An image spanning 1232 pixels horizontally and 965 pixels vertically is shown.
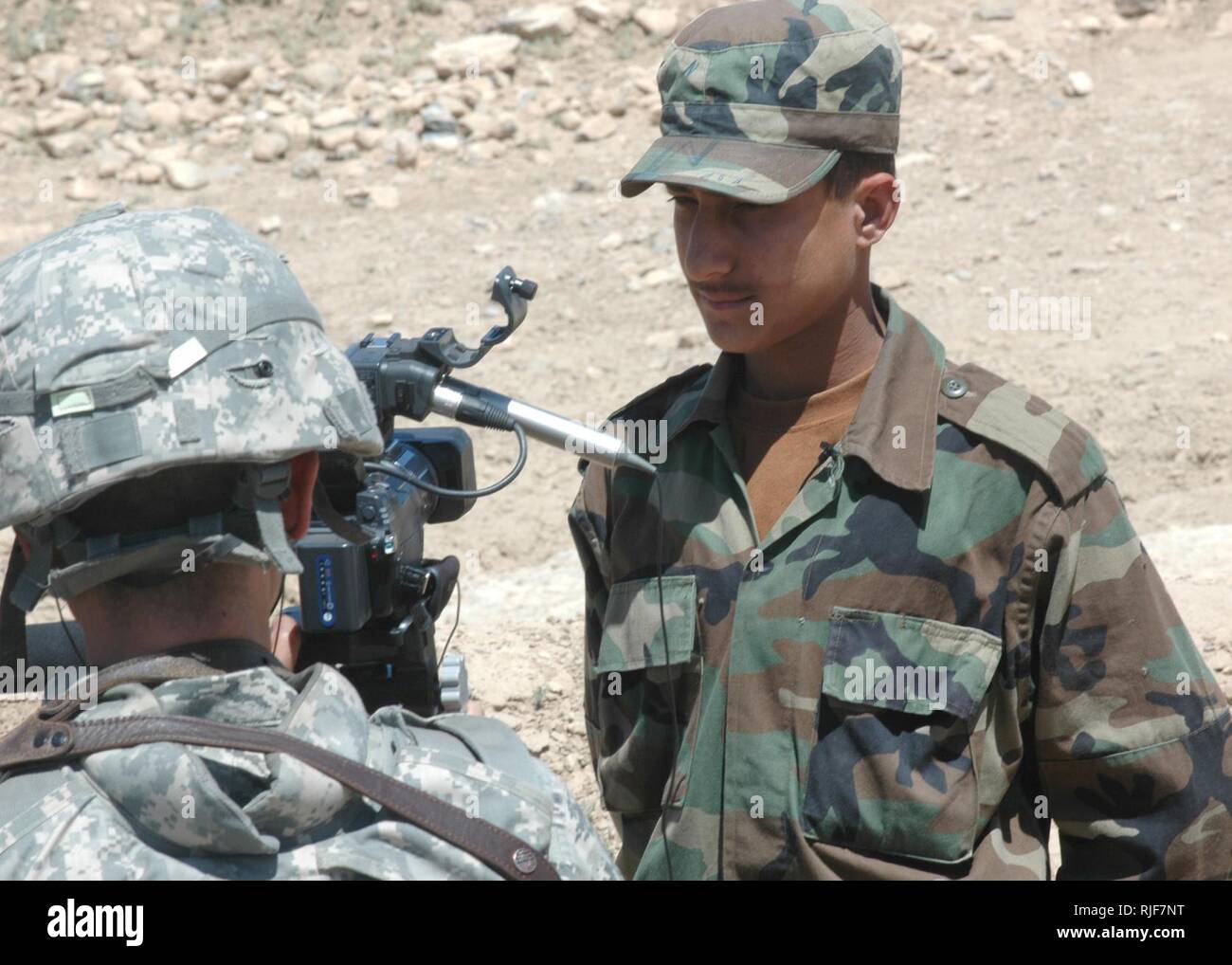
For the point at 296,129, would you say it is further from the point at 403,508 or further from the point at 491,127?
the point at 403,508

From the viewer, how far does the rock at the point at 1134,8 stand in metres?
11.9

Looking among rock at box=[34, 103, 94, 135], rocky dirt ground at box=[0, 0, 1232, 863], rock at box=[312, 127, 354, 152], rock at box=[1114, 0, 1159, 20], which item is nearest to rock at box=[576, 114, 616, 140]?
rocky dirt ground at box=[0, 0, 1232, 863]

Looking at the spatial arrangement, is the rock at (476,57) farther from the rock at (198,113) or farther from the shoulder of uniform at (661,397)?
the shoulder of uniform at (661,397)

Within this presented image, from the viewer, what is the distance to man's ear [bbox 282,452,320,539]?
5.93 ft

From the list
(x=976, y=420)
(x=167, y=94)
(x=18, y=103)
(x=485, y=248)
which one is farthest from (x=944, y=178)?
(x=976, y=420)

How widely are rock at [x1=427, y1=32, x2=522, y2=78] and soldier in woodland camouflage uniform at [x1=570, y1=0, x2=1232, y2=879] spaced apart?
8794 millimetres

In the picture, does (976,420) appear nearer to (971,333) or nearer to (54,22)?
(971,333)

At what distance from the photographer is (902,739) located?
233 centimetres

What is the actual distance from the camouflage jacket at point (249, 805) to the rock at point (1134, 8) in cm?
1157

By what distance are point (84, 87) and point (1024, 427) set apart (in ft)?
33.5

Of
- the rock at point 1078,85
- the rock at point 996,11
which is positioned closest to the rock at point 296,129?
the rock at point 996,11

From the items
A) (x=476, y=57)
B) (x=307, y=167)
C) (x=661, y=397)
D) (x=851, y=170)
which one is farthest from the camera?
(x=476, y=57)

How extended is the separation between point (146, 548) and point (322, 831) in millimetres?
350

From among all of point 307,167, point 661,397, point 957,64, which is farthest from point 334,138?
point 661,397
